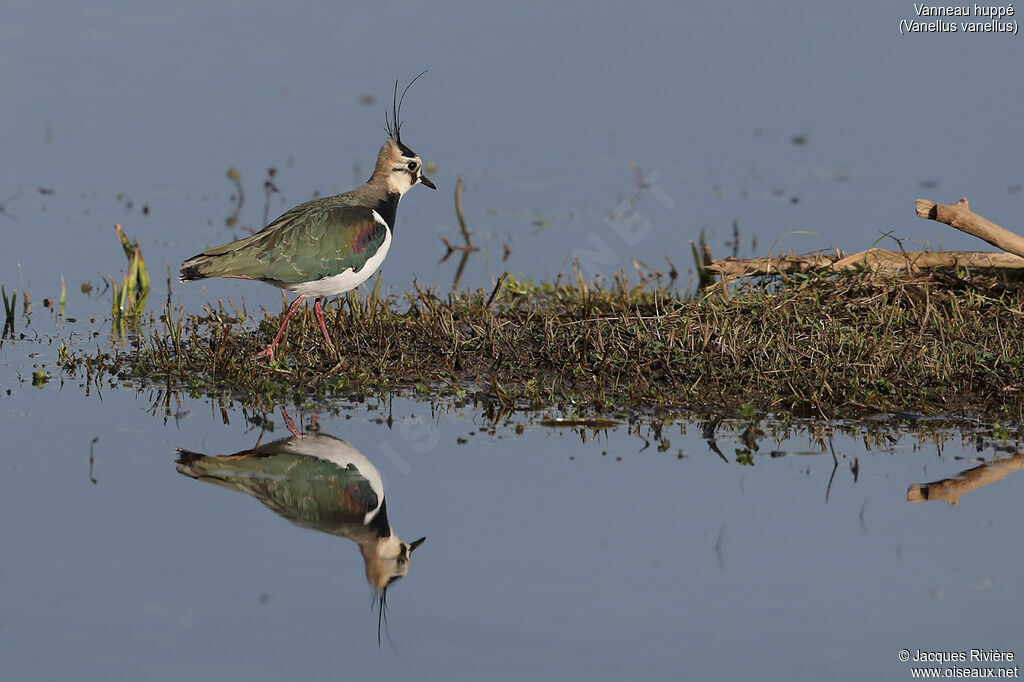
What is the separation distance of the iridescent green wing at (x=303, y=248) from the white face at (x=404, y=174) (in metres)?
0.66

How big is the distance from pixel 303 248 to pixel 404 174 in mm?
1260

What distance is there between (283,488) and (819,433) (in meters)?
3.00

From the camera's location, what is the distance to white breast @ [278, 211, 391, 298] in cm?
923

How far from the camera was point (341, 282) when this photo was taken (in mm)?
9305

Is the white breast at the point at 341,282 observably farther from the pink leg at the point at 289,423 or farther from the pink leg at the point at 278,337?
the pink leg at the point at 289,423

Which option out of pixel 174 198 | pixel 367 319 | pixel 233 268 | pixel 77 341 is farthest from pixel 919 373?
pixel 174 198

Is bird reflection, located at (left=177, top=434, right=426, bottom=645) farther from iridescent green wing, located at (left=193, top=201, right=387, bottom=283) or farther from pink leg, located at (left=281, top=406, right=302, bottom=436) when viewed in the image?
iridescent green wing, located at (left=193, top=201, right=387, bottom=283)

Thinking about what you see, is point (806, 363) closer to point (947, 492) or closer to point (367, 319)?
point (947, 492)

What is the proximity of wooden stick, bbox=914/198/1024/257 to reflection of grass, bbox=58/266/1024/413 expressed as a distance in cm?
38

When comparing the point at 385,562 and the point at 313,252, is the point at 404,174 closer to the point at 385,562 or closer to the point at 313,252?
the point at 313,252

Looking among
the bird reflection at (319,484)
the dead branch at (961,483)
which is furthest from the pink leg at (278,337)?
the dead branch at (961,483)

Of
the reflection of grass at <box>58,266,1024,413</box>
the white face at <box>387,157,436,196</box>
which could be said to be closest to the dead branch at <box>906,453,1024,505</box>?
the reflection of grass at <box>58,266,1024,413</box>

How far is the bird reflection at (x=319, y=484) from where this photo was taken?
660 centimetres

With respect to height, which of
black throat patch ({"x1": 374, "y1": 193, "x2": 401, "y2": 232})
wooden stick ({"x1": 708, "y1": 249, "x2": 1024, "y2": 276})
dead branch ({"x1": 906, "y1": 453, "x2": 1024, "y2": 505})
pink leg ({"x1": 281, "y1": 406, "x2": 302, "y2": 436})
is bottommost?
dead branch ({"x1": 906, "y1": 453, "x2": 1024, "y2": 505})
